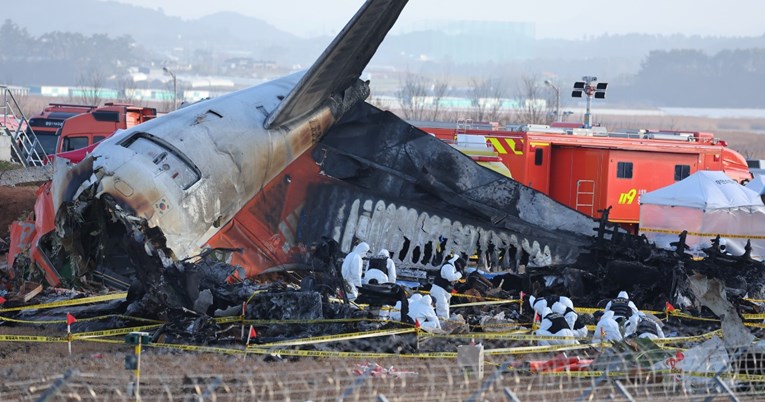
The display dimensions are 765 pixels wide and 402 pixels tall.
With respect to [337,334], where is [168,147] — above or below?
above

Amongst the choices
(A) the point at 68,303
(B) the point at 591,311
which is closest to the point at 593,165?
(B) the point at 591,311

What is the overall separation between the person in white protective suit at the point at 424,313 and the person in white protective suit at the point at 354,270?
2.05m

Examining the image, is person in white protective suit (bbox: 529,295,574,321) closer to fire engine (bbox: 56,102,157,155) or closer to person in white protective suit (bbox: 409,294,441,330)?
person in white protective suit (bbox: 409,294,441,330)

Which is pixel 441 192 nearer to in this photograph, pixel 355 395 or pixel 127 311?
pixel 127 311

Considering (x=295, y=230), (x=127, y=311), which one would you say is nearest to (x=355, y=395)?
(x=127, y=311)

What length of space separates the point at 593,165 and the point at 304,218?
1648 centimetres

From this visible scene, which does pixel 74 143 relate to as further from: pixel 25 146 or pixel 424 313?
pixel 424 313

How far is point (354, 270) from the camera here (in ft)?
56.9

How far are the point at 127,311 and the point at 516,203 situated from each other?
8051 millimetres

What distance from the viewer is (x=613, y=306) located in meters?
16.1

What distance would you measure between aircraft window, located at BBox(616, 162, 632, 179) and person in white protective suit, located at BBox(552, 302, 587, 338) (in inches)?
774

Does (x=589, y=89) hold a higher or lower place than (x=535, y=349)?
higher

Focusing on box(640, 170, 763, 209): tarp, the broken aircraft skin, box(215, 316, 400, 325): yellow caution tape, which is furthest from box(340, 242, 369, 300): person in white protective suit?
box(640, 170, 763, 209): tarp

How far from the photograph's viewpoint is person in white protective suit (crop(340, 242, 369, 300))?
56.4 feet
